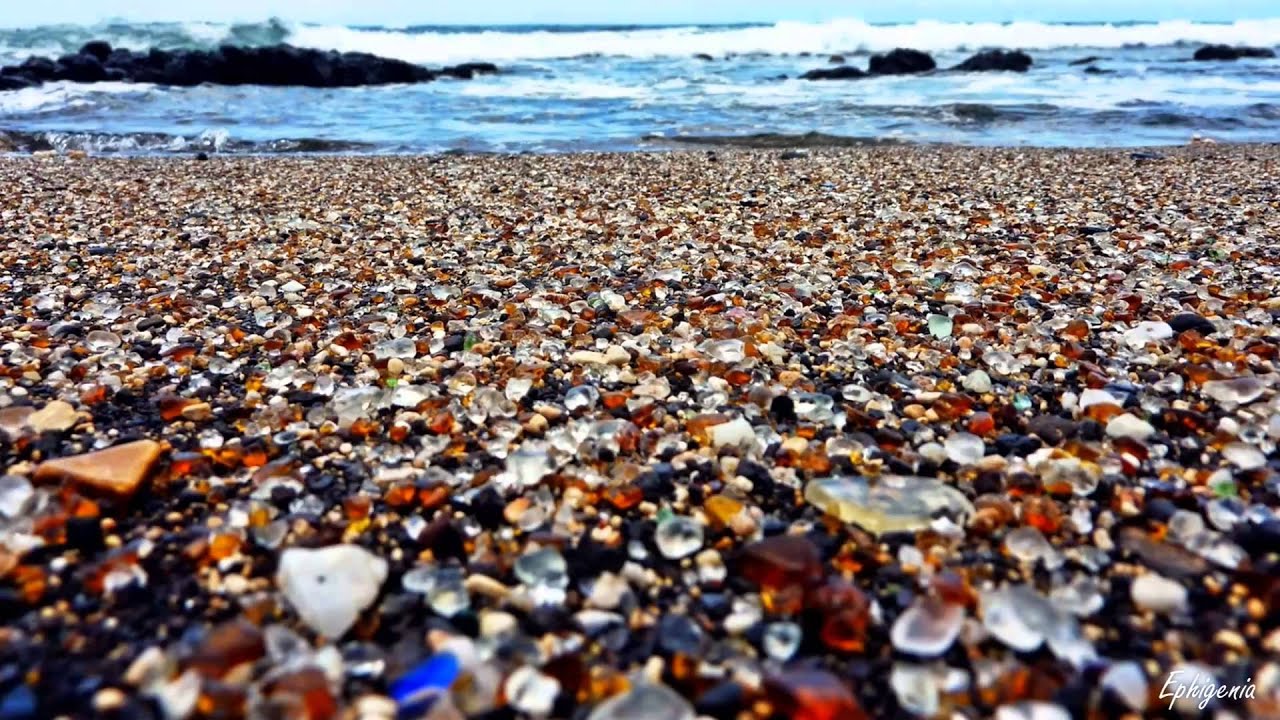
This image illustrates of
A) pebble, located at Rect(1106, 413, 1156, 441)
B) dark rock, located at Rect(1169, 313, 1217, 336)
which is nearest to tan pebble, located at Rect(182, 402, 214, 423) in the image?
pebble, located at Rect(1106, 413, 1156, 441)

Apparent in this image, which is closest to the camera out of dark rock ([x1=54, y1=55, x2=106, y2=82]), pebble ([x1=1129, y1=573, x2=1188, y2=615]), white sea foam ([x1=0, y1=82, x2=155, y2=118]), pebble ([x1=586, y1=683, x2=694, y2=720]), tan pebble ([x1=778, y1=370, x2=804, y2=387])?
pebble ([x1=586, y1=683, x2=694, y2=720])

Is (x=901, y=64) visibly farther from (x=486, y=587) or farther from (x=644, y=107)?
(x=486, y=587)

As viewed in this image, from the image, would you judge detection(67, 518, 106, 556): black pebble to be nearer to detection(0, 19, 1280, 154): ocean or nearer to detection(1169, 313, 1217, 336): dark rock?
detection(1169, 313, 1217, 336): dark rock

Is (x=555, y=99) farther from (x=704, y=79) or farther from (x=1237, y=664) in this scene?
(x=1237, y=664)

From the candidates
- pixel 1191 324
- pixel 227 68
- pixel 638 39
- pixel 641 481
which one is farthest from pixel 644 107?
pixel 638 39

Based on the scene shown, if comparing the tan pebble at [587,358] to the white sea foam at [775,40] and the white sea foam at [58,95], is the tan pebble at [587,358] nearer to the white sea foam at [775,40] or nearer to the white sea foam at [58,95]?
the white sea foam at [58,95]

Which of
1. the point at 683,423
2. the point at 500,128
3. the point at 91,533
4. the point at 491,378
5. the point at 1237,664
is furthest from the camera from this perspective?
the point at 500,128

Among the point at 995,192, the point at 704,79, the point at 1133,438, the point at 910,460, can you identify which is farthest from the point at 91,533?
the point at 704,79
